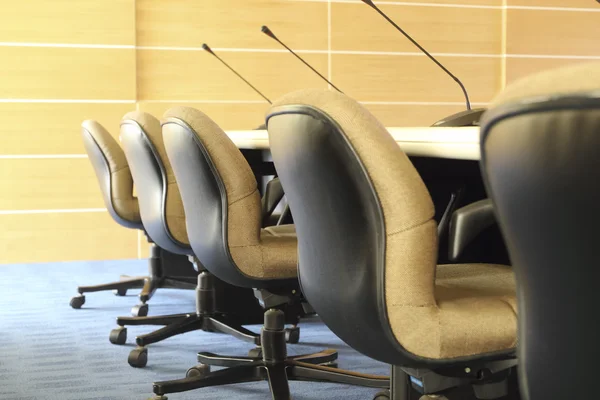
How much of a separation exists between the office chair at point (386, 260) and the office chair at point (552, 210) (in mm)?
Answer: 431

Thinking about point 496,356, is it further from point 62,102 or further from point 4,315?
point 62,102

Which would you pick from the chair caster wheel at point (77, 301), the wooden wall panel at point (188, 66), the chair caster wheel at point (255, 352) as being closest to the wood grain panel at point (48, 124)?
the wooden wall panel at point (188, 66)

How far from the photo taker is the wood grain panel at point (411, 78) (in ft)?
19.7

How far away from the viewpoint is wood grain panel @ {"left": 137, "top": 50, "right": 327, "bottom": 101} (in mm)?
5691

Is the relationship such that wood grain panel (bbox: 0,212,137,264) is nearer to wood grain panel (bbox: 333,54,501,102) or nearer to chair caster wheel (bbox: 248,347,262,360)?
wood grain panel (bbox: 333,54,501,102)

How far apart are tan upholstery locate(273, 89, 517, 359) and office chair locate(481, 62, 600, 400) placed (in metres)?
0.43

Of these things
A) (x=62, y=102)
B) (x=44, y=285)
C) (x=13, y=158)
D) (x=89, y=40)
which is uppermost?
(x=89, y=40)

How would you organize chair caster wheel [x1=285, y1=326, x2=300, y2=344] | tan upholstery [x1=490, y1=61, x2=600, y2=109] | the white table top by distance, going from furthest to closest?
chair caster wheel [x1=285, y1=326, x2=300, y2=344] → the white table top → tan upholstery [x1=490, y1=61, x2=600, y2=109]

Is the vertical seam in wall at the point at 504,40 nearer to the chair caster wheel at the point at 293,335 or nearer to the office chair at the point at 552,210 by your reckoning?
the chair caster wheel at the point at 293,335

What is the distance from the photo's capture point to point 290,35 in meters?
5.88

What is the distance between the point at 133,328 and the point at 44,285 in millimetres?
1388

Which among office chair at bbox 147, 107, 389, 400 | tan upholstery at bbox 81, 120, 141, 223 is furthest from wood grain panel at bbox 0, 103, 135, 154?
office chair at bbox 147, 107, 389, 400

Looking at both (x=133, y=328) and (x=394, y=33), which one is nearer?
(x=133, y=328)

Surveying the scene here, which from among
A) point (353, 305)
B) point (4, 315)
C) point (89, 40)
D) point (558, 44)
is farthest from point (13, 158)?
point (353, 305)
